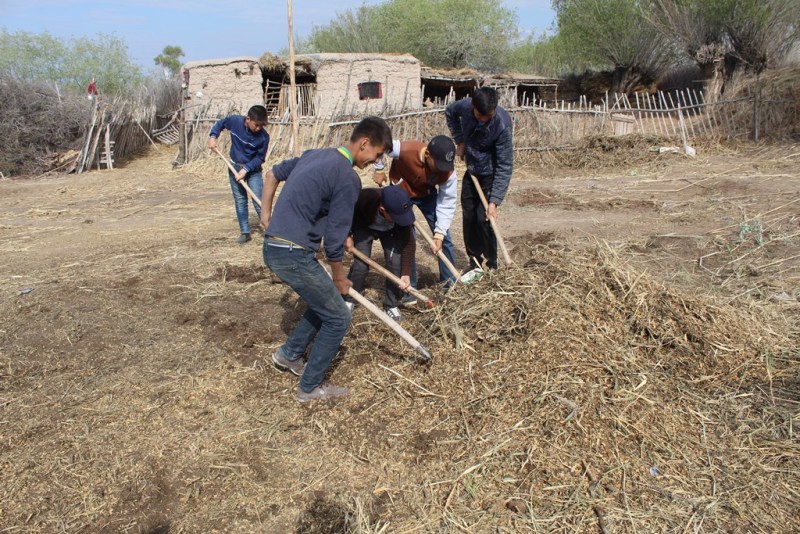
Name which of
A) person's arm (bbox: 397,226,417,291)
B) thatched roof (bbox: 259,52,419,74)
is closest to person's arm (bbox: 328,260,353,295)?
person's arm (bbox: 397,226,417,291)

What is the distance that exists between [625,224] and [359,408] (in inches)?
183

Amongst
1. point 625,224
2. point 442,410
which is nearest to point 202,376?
point 442,410

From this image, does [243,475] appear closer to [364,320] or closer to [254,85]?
[364,320]

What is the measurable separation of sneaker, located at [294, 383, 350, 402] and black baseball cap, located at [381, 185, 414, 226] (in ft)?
3.53

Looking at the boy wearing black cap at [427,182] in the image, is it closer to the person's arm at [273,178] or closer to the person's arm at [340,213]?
the person's arm at [273,178]

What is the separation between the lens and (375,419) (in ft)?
9.25

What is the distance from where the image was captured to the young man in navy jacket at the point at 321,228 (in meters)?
2.63

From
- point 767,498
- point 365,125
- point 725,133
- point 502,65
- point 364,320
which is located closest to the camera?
point 767,498

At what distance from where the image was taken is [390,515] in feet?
7.32

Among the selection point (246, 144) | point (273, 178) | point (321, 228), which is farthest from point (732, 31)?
point (321, 228)

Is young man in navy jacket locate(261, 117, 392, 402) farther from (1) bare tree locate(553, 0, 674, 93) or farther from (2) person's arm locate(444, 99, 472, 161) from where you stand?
(1) bare tree locate(553, 0, 674, 93)

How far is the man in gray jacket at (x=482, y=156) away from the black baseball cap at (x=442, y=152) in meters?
0.46

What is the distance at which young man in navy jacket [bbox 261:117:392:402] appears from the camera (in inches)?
103

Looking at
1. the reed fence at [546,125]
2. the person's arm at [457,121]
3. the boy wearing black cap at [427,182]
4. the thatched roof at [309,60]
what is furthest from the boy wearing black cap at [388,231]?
the thatched roof at [309,60]
